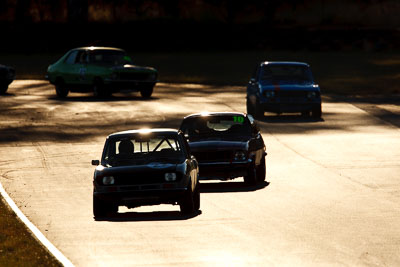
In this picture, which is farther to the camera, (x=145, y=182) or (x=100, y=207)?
(x=100, y=207)

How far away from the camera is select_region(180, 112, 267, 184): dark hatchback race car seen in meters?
19.7

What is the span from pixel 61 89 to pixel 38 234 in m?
28.6

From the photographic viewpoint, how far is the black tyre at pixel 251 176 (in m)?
20.0

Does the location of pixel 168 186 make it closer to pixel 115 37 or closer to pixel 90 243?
pixel 90 243

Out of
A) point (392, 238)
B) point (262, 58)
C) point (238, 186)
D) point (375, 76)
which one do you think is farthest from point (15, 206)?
point (262, 58)

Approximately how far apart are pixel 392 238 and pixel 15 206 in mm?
6813

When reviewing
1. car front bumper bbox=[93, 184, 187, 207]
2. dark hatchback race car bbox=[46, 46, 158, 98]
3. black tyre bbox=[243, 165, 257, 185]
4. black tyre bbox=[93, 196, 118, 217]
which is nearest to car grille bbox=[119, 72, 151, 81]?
dark hatchback race car bbox=[46, 46, 158, 98]

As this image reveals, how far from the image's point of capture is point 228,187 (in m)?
20.4

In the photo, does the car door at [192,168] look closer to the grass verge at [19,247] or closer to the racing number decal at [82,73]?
the grass verge at [19,247]

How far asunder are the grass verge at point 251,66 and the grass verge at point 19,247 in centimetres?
3163

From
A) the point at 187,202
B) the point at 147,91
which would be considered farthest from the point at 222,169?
the point at 147,91

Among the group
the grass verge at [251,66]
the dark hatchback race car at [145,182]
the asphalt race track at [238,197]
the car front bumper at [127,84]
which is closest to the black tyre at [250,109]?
the asphalt race track at [238,197]

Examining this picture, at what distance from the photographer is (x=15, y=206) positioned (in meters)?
18.2

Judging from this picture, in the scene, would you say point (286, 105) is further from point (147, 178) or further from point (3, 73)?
point (147, 178)
